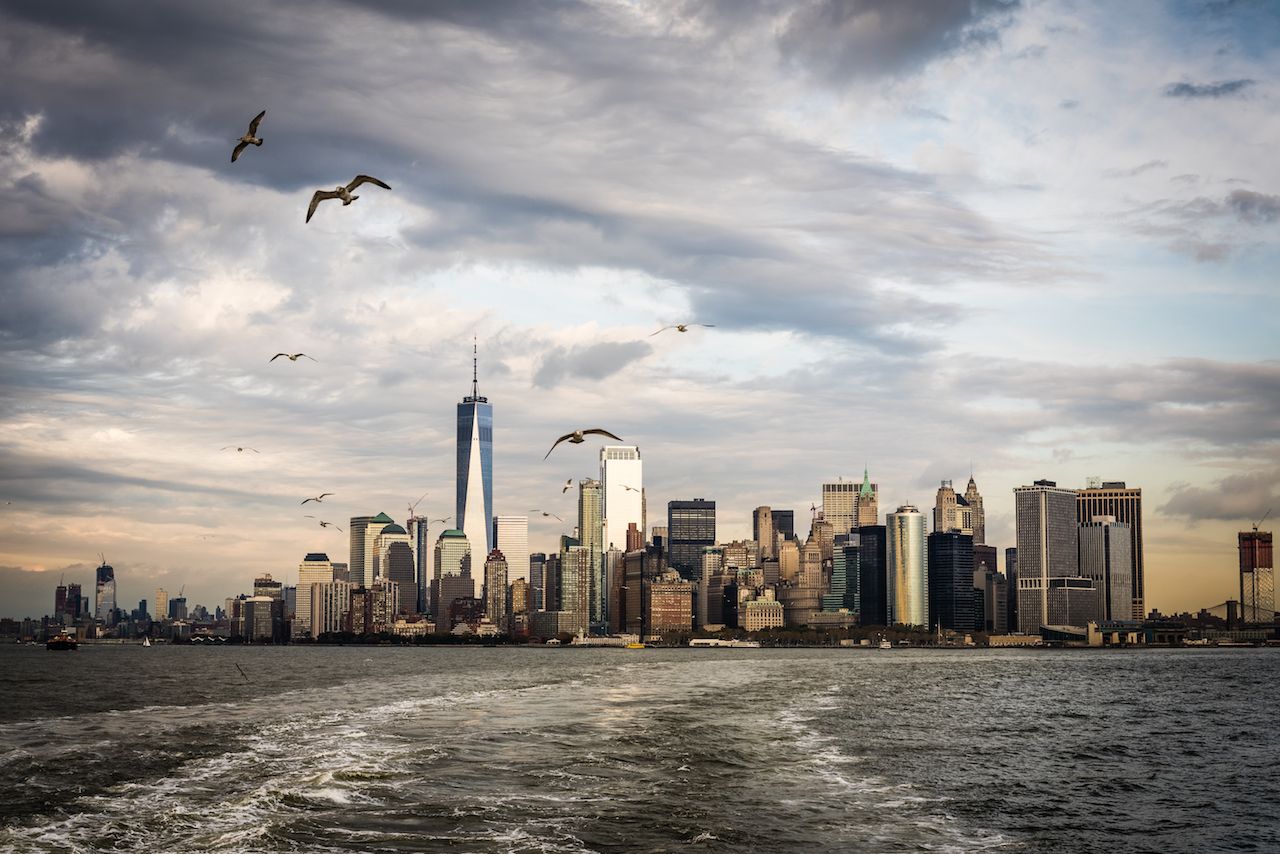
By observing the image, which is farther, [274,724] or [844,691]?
[844,691]

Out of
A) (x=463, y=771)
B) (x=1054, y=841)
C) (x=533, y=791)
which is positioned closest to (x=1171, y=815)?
(x=1054, y=841)

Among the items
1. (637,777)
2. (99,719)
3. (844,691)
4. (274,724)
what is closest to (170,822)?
(637,777)

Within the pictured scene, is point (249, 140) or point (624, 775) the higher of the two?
point (249, 140)

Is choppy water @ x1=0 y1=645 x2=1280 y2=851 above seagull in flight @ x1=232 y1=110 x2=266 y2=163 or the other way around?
the other way around

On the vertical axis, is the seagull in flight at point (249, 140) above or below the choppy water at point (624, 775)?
above

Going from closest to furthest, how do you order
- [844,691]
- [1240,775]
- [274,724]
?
1. [1240,775]
2. [274,724]
3. [844,691]

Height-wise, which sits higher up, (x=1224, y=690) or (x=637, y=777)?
(x=637, y=777)

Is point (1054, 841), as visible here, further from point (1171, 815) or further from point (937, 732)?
point (937, 732)

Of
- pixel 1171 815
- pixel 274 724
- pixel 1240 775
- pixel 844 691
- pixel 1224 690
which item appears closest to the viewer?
pixel 1171 815
